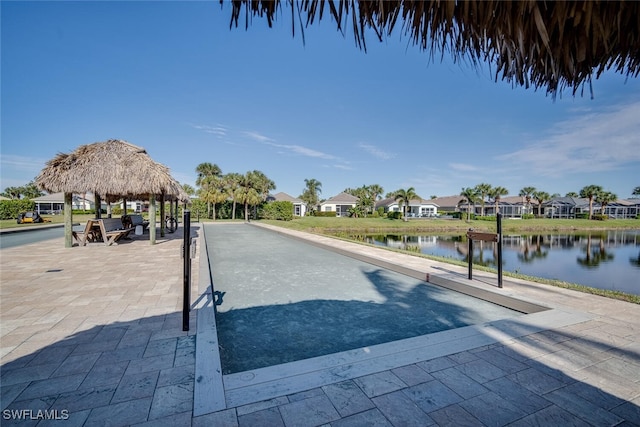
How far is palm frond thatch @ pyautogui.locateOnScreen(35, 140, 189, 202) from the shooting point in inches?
371

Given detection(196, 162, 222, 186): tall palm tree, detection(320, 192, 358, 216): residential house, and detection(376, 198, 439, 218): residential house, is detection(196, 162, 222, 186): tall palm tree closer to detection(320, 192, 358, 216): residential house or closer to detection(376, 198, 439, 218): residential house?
detection(320, 192, 358, 216): residential house

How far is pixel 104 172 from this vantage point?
381 inches

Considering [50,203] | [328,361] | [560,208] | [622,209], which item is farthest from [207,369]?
[622,209]

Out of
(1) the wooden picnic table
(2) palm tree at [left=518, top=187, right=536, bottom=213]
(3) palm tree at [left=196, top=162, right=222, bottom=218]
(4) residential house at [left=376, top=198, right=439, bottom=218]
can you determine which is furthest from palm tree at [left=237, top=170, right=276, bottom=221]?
(2) palm tree at [left=518, top=187, right=536, bottom=213]

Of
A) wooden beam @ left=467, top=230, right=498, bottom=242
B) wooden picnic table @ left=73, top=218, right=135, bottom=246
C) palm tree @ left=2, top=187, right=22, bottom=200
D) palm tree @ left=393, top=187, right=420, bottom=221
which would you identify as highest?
palm tree @ left=2, top=187, right=22, bottom=200

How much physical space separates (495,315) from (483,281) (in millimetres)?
1466

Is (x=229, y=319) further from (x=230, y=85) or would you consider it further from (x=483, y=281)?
(x=230, y=85)

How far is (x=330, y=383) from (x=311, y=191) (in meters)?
62.9

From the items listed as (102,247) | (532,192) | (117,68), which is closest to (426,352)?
(102,247)

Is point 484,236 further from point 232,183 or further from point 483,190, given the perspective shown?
point 483,190

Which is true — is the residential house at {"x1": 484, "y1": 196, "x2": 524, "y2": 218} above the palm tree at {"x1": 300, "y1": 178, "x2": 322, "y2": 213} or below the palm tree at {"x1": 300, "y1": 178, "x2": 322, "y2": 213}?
below

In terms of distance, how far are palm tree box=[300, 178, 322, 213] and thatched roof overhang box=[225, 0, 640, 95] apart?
59.1 m

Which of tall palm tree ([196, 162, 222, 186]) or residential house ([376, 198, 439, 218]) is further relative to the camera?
residential house ([376, 198, 439, 218])

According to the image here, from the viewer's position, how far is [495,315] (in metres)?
3.83
